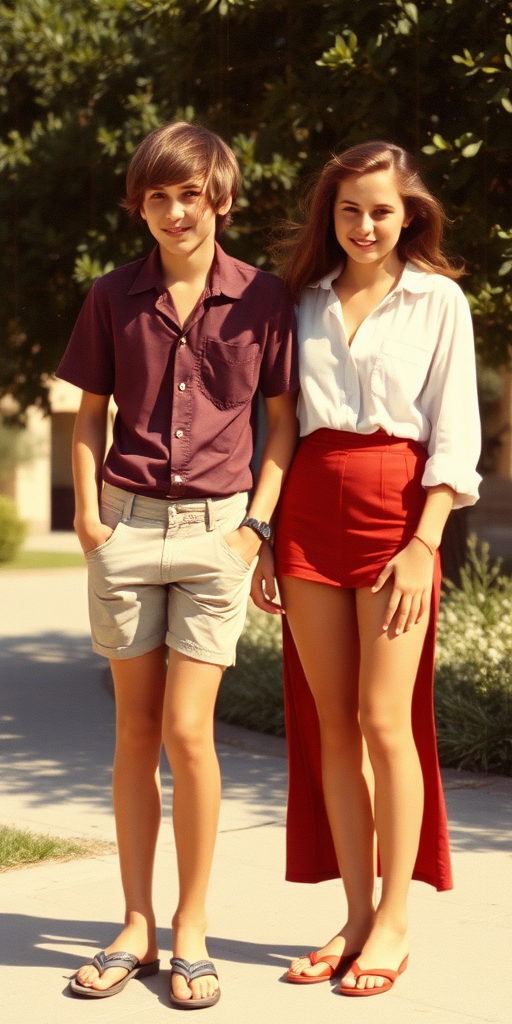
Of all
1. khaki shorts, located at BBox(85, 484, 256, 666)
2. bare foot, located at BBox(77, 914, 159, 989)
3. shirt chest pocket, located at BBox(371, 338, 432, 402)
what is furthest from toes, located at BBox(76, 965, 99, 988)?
shirt chest pocket, located at BBox(371, 338, 432, 402)

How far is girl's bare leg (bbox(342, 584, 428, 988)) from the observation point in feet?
10.3

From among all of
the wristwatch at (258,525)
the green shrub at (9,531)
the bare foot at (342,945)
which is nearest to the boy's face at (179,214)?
the wristwatch at (258,525)

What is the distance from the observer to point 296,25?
696cm

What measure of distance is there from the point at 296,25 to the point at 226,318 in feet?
14.3

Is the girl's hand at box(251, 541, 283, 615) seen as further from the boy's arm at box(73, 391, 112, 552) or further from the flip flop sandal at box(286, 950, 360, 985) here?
the flip flop sandal at box(286, 950, 360, 985)

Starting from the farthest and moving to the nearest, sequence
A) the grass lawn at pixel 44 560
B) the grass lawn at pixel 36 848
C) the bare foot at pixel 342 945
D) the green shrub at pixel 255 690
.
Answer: the grass lawn at pixel 44 560 < the green shrub at pixel 255 690 < the grass lawn at pixel 36 848 < the bare foot at pixel 342 945

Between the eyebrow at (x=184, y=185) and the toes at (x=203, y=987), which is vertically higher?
the eyebrow at (x=184, y=185)

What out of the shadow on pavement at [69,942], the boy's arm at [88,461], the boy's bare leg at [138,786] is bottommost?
the shadow on pavement at [69,942]

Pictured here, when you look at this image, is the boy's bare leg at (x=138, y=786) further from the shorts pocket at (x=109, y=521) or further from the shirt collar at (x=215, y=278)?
the shirt collar at (x=215, y=278)

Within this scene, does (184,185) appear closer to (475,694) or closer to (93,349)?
(93,349)

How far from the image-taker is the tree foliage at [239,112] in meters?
6.29

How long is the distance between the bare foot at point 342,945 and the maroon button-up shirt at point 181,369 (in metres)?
1.17

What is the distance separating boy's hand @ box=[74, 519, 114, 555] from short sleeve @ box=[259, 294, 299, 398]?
519 millimetres

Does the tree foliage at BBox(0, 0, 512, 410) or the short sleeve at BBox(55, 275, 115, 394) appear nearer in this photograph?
the short sleeve at BBox(55, 275, 115, 394)
